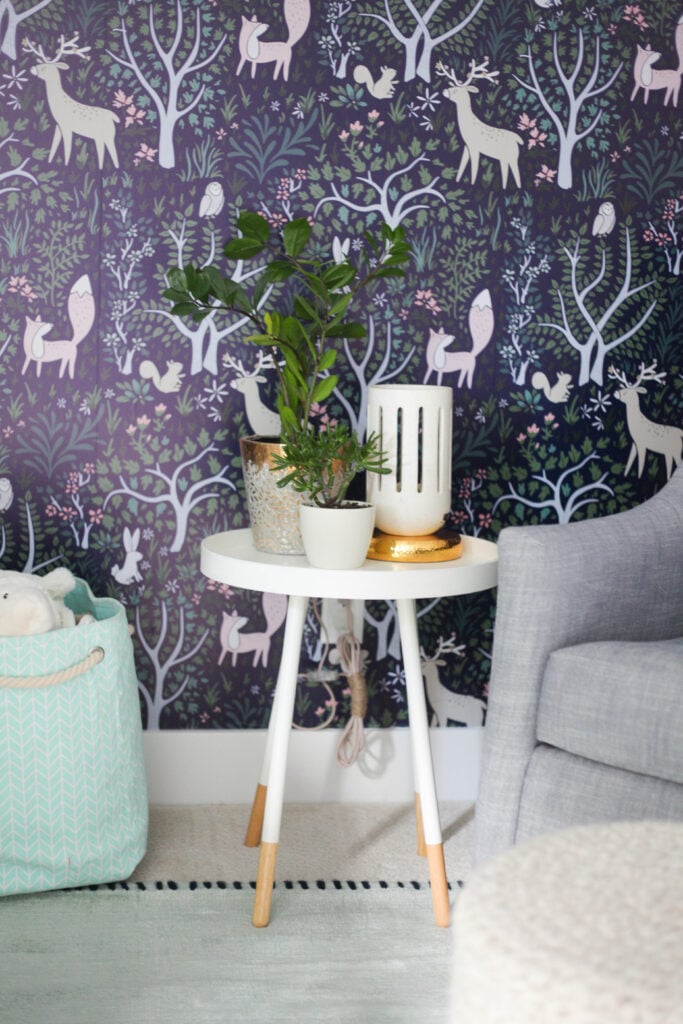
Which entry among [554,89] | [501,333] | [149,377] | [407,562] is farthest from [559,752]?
[554,89]

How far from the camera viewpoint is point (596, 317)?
2.21 metres

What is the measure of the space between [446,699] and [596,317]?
834mm

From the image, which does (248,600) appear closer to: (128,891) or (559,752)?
(128,891)

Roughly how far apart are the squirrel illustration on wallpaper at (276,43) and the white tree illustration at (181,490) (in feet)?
2.42

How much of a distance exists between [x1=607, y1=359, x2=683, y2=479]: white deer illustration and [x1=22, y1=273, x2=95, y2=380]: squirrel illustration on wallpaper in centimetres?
104

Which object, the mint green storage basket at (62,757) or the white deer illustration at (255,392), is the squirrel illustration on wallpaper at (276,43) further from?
the mint green storage basket at (62,757)

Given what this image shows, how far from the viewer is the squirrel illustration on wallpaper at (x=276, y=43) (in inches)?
81.4

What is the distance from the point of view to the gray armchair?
1479mm

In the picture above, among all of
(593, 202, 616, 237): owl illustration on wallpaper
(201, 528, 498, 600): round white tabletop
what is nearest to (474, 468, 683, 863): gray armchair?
(201, 528, 498, 600): round white tabletop

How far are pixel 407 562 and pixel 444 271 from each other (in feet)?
2.21

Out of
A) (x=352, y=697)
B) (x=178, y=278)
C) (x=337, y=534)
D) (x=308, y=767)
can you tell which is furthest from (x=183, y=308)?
(x=308, y=767)

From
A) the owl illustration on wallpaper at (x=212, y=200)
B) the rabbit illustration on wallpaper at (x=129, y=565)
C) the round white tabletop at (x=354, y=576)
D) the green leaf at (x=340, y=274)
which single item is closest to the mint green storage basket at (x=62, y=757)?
the round white tabletop at (x=354, y=576)

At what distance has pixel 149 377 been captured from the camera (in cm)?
211

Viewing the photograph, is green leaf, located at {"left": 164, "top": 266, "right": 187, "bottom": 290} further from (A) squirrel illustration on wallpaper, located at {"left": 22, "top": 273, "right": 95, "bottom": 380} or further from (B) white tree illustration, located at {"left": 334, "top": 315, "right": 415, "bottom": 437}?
(B) white tree illustration, located at {"left": 334, "top": 315, "right": 415, "bottom": 437}
